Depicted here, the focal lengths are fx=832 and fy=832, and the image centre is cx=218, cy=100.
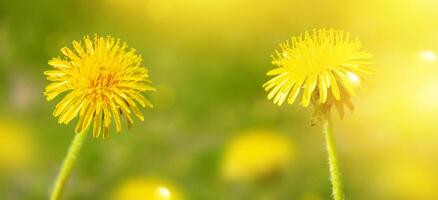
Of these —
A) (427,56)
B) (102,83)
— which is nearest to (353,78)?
(102,83)

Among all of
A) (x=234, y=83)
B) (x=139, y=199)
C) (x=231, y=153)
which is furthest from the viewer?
(x=234, y=83)

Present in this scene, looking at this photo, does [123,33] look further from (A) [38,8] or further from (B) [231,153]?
(B) [231,153]

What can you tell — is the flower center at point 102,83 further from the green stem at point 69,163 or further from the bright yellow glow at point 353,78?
the bright yellow glow at point 353,78

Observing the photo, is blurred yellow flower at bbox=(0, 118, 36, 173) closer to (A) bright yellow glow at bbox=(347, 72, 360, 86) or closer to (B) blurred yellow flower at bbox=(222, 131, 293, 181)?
(B) blurred yellow flower at bbox=(222, 131, 293, 181)

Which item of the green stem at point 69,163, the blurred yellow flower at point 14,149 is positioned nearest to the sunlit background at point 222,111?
the blurred yellow flower at point 14,149

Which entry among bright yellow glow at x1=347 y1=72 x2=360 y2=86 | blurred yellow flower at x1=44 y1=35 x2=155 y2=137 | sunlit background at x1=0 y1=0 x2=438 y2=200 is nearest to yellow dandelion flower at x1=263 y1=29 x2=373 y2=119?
bright yellow glow at x1=347 y1=72 x2=360 y2=86

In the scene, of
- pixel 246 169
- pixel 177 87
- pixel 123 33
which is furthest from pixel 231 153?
pixel 123 33
